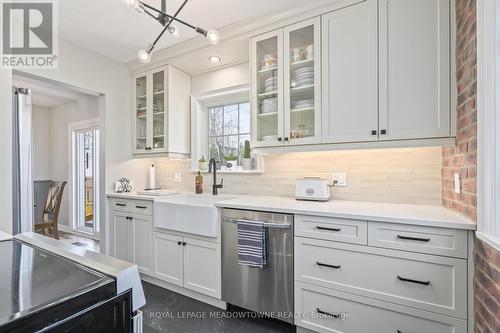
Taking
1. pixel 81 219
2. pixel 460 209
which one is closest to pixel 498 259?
pixel 460 209

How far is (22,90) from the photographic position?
6.20 feet

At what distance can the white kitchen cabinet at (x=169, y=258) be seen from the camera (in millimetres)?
2318

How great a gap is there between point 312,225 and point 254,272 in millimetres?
617

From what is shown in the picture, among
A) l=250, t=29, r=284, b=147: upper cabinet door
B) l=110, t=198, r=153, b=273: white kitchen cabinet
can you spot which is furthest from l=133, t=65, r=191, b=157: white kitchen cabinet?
l=250, t=29, r=284, b=147: upper cabinet door

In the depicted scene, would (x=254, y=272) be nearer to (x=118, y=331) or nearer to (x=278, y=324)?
(x=278, y=324)

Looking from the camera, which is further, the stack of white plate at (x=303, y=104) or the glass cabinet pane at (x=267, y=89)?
the glass cabinet pane at (x=267, y=89)

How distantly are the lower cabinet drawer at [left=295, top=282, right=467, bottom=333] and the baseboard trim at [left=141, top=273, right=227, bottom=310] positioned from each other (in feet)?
2.39

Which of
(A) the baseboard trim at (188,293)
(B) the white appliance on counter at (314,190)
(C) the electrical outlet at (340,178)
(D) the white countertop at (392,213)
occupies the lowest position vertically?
(A) the baseboard trim at (188,293)

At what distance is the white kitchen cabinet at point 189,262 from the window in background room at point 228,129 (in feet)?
3.68

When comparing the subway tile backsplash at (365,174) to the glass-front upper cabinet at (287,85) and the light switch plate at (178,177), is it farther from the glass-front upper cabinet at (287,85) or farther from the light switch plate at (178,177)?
the light switch plate at (178,177)

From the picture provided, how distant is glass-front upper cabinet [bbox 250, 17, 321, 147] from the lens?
203 cm

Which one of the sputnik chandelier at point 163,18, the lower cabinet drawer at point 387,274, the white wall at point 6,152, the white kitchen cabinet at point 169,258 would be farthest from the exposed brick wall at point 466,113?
the white wall at point 6,152

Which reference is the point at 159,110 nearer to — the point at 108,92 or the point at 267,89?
the point at 108,92
